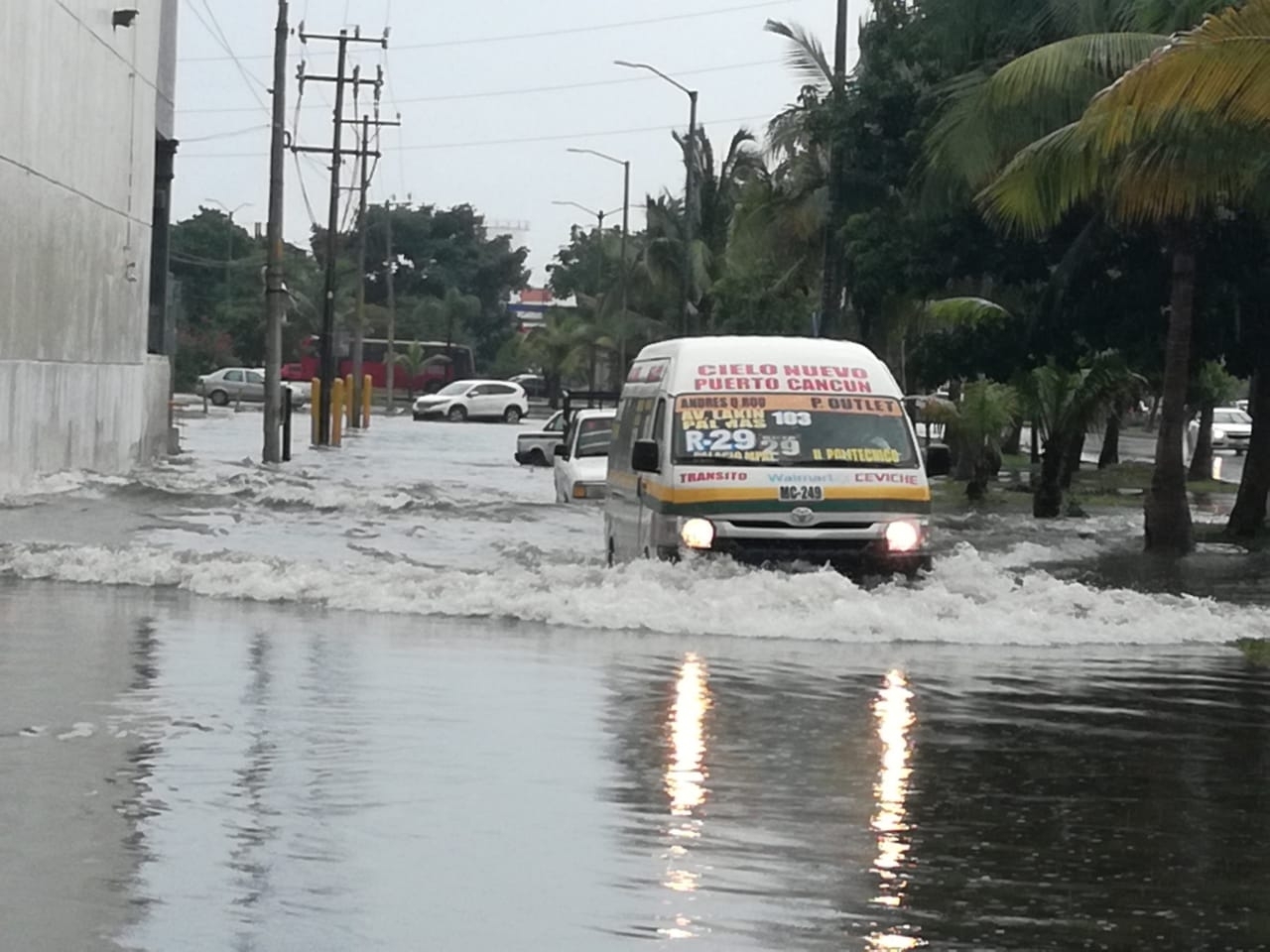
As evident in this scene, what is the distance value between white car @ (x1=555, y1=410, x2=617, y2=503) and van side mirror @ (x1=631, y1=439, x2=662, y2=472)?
14.2 metres

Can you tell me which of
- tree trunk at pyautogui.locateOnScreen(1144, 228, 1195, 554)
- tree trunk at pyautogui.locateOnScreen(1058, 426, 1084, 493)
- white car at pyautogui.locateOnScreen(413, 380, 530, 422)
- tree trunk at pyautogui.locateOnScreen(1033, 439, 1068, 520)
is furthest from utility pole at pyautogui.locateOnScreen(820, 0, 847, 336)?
white car at pyautogui.locateOnScreen(413, 380, 530, 422)

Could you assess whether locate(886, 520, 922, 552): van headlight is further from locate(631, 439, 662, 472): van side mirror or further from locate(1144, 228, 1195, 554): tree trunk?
locate(1144, 228, 1195, 554): tree trunk

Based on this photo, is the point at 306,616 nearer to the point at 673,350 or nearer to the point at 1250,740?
the point at 673,350

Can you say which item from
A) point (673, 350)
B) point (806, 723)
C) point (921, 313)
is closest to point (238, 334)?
point (921, 313)

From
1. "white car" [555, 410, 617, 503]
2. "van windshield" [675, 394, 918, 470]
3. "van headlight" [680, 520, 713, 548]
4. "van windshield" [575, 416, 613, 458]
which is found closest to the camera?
"van headlight" [680, 520, 713, 548]

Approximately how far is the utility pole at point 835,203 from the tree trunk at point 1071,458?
13.3 feet

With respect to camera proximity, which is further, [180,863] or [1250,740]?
[1250,740]

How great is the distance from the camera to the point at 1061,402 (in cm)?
3275

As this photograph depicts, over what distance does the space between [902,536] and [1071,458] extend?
1059 inches

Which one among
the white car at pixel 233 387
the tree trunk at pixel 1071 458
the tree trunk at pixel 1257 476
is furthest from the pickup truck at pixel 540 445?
the white car at pixel 233 387

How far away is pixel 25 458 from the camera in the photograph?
2880 cm

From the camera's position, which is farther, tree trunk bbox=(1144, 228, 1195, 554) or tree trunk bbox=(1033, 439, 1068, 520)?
tree trunk bbox=(1033, 439, 1068, 520)

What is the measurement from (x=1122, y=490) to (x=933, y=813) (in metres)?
34.1

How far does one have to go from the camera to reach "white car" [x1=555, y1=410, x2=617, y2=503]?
102 feet
